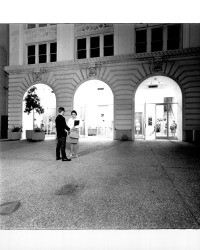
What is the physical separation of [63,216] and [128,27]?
49.1 feet

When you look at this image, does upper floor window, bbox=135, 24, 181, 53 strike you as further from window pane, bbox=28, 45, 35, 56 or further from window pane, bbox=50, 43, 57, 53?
window pane, bbox=28, 45, 35, 56

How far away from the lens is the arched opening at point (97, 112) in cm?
1736

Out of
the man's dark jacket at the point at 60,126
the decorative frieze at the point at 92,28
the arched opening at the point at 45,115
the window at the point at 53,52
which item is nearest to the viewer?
the man's dark jacket at the point at 60,126

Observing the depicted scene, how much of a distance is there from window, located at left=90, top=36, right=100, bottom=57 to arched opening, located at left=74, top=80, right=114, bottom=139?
119 inches

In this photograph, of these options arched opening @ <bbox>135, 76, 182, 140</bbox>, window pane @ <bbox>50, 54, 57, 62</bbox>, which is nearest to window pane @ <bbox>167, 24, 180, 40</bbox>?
arched opening @ <bbox>135, 76, 182, 140</bbox>

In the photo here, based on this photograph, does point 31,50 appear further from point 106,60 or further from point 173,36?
point 173,36

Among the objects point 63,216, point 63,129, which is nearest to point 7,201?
point 63,216

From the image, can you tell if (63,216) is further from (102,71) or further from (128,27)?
(128,27)

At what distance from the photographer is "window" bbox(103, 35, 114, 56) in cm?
1499

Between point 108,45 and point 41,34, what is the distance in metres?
6.63

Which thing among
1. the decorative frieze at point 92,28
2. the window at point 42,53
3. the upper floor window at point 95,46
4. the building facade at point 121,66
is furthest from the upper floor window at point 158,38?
the window at point 42,53

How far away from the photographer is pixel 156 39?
1410 centimetres

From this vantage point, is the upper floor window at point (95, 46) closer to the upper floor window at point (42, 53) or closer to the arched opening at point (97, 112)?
the upper floor window at point (42, 53)
